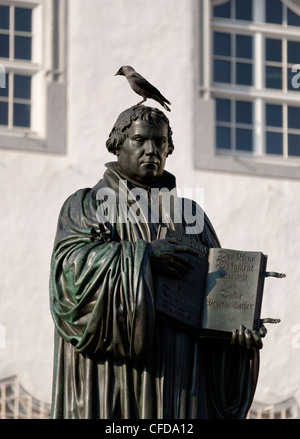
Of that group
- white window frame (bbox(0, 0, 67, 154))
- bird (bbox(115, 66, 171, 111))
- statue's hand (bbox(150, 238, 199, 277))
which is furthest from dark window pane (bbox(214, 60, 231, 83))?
statue's hand (bbox(150, 238, 199, 277))

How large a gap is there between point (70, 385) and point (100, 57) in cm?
1209

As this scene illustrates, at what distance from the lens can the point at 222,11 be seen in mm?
20203

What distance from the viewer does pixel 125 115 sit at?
25.3 feet

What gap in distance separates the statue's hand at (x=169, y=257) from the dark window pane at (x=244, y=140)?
1250 cm

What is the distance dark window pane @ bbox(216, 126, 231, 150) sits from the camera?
19656 mm

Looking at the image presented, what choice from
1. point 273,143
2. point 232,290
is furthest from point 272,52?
point 232,290

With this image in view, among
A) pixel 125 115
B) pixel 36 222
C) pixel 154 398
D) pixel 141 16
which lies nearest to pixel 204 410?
pixel 154 398

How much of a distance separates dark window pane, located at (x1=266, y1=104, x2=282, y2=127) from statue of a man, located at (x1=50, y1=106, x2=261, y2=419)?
12.5 meters

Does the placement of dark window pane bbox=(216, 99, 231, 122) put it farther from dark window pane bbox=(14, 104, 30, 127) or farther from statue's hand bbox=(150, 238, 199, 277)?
statue's hand bbox=(150, 238, 199, 277)

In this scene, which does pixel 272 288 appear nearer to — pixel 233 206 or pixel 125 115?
pixel 233 206

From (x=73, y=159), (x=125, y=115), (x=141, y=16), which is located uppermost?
(x=141, y=16)

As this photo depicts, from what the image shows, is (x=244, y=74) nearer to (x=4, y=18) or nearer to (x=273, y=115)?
(x=273, y=115)

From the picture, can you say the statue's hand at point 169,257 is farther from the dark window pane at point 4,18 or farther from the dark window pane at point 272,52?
the dark window pane at point 272,52

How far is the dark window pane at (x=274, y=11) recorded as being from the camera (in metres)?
20.4
